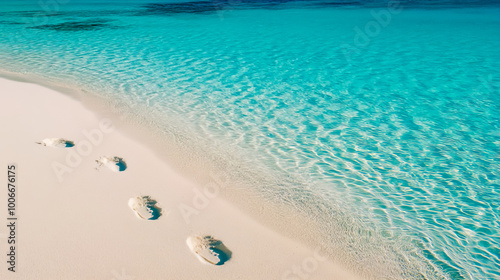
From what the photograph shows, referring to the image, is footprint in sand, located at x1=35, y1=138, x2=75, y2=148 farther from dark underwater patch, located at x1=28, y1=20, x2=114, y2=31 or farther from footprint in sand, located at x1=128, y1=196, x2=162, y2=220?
dark underwater patch, located at x1=28, y1=20, x2=114, y2=31

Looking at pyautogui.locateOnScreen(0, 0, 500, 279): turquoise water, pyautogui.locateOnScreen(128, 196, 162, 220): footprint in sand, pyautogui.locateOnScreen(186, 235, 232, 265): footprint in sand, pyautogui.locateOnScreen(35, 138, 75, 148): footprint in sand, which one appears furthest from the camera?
pyautogui.locateOnScreen(35, 138, 75, 148): footprint in sand

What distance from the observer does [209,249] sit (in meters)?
3.41

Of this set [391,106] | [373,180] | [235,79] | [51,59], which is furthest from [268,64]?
[373,180]

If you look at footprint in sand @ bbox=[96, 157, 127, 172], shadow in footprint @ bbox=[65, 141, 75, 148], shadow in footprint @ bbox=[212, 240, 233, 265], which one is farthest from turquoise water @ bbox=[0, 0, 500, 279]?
shadow in footprint @ bbox=[65, 141, 75, 148]

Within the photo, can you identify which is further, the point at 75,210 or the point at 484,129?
the point at 484,129

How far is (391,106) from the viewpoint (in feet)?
24.2

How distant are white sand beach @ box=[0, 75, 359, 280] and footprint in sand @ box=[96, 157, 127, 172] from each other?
4 cm

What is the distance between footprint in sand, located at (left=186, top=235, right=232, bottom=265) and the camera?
10.8ft

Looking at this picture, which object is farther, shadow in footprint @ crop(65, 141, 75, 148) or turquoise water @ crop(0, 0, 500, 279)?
shadow in footprint @ crop(65, 141, 75, 148)

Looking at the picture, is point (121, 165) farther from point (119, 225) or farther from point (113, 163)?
point (119, 225)

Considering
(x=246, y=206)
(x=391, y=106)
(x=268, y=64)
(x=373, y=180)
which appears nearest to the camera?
(x=246, y=206)

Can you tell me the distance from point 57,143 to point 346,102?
4774mm

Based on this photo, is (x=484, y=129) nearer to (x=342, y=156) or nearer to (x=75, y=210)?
(x=342, y=156)

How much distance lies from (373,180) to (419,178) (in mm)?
548
